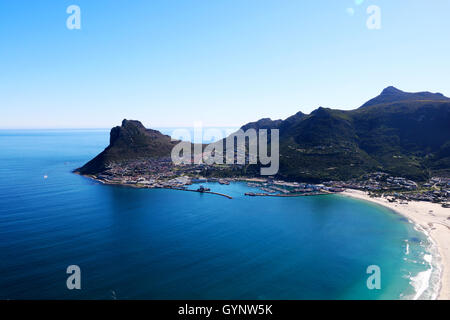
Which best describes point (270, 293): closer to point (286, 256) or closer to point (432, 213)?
point (286, 256)

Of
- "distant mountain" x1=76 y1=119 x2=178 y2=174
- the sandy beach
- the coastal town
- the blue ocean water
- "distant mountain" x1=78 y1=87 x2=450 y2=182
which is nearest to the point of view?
the blue ocean water

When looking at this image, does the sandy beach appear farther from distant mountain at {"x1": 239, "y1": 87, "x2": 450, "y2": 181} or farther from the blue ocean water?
distant mountain at {"x1": 239, "y1": 87, "x2": 450, "y2": 181}

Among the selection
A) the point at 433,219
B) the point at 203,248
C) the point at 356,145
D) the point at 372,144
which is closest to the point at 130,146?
A: the point at 203,248

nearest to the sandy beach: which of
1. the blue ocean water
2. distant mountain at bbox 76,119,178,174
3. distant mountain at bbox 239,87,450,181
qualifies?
the blue ocean water

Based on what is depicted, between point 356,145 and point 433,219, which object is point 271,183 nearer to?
point 433,219

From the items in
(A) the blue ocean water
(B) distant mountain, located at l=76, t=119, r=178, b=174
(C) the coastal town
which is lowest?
(A) the blue ocean water

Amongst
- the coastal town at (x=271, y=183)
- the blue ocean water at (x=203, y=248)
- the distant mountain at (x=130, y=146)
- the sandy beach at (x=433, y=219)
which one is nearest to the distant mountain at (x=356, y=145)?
the distant mountain at (x=130, y=146)

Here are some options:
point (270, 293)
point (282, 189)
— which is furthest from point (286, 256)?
point (282, 189)

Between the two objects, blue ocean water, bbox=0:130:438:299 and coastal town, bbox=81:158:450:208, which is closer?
blue ocean water, bbox=0:130:438:299
